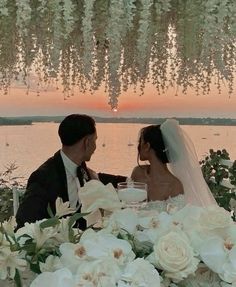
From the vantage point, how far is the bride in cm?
452

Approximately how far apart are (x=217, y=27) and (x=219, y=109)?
1.96 metres

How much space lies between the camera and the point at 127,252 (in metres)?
Answer: 1.79

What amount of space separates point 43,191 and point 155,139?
1.15 m

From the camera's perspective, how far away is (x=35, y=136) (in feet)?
123

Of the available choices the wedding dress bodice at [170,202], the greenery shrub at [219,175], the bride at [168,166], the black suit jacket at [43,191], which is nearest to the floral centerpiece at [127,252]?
the black suit jacket at [43,191]

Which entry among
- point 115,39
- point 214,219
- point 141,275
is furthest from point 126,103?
point 141,275

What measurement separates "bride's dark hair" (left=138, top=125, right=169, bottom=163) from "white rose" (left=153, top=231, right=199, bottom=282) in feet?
8.78

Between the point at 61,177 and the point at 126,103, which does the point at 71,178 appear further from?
the point at 126,103

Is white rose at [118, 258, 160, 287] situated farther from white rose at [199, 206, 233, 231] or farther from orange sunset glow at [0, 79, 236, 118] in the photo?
orange sunset glow at [0, 79, 236, 118]

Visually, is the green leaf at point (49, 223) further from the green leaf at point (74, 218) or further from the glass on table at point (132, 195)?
the glass on table at point (132, 195)

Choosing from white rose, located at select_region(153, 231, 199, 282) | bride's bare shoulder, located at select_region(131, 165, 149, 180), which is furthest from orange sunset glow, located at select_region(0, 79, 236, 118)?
white rose, located at select_region(153, 231, 199, 282)

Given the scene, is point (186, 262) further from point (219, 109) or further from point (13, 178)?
point (13, 178)

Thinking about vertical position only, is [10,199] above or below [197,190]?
below

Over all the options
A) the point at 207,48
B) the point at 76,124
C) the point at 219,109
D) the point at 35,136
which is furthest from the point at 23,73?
the point at 35,136
